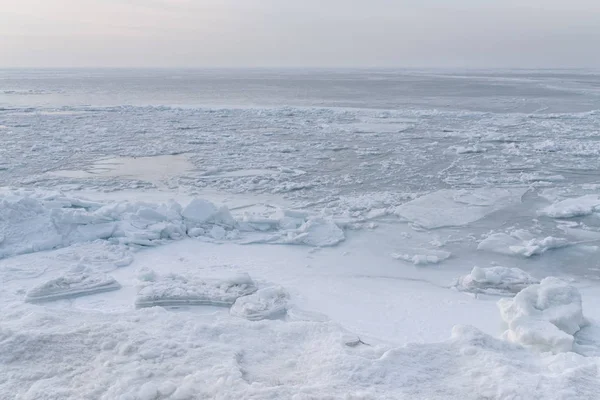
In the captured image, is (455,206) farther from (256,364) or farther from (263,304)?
(256,364)

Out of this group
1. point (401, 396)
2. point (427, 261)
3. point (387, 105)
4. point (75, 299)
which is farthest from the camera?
point (387, 105)

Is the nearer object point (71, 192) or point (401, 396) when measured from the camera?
point (401, 396)

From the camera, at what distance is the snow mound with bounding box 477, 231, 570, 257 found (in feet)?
18.5

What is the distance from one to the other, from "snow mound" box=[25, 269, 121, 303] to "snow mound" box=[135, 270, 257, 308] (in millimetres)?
344

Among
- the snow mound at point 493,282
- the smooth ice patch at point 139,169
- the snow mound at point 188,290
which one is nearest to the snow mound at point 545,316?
the snow mound at point 493,282

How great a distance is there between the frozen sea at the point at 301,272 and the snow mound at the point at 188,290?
0.7 inches

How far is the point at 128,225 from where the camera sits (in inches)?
244

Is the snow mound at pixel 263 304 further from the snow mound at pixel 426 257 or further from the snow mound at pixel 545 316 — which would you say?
the snow mound at pixel 545 316

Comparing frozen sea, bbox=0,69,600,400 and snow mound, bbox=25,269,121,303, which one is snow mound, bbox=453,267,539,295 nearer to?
frozen sea, bbox=0,69,600,400

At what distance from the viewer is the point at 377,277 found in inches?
202

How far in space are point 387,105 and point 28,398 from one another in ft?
71.5

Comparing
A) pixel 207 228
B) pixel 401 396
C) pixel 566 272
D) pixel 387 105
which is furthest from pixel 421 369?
pixel 387 105

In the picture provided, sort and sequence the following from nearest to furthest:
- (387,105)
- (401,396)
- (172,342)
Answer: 1. (401,396)
2. (172,342)
3. (387,105)

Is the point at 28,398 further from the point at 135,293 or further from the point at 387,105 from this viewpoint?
the point at 387,105
